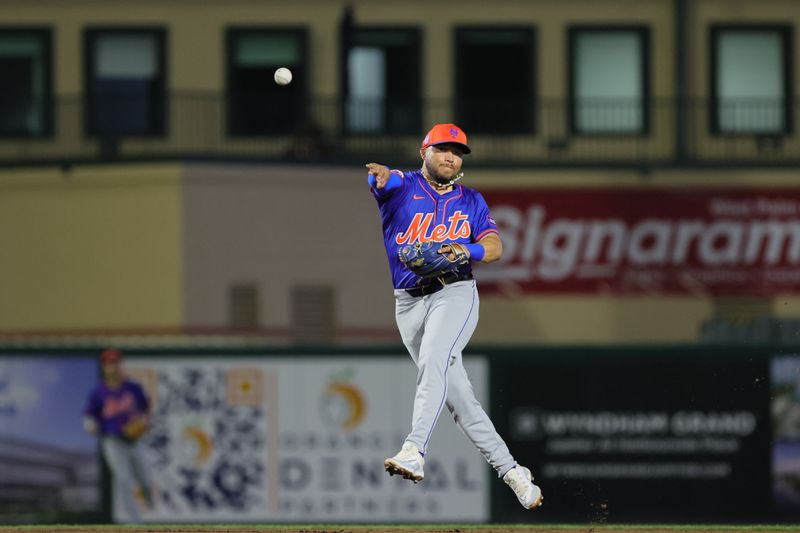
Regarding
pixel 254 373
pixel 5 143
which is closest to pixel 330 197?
pixel 5 143

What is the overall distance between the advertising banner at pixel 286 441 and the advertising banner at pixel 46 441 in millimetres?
566

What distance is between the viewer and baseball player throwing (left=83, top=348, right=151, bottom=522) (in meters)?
22.6

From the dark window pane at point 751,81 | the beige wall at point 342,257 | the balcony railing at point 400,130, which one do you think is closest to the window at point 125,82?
the balcony railing at point 400,130

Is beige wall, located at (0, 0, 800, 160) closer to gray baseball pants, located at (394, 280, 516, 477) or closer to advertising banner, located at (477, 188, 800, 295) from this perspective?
advertising banner, located at (477, 188, 800, 295)

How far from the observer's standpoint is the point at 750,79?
3512cm

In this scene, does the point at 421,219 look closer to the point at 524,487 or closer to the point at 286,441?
the point at 524,487

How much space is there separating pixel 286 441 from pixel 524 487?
993cm

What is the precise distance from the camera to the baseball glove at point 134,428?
2267cm

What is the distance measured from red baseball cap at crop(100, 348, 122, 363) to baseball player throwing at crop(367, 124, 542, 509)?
991 cm

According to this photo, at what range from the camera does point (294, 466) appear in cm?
2272

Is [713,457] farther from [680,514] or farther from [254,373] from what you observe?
[254,373]

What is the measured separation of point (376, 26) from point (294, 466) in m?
13.8

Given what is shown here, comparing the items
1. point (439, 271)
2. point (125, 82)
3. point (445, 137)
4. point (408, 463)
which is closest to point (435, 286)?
point (439, 271)

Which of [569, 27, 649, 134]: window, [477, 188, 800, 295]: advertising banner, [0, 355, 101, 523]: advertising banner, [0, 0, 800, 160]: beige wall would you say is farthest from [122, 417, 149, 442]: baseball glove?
[569, 27, 649, 134]: window
